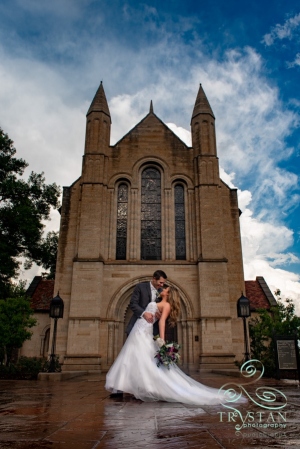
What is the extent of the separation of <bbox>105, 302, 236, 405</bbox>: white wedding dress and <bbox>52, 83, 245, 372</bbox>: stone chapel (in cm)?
1171

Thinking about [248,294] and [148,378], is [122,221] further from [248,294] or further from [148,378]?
[148,378]

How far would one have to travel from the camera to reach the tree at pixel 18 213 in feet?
68.8

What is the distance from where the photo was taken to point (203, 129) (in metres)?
21.2

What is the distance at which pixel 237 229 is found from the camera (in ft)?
65.6

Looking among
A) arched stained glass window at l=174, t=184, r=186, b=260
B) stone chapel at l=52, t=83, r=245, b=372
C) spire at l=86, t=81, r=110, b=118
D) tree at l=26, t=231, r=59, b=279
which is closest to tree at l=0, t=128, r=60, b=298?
tree at l=26, t=231, r=59, b=279

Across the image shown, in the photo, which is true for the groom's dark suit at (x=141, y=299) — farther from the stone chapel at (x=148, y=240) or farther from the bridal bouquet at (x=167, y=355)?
the stone chapel at (x=148, y=240)

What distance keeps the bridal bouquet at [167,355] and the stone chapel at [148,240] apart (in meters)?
11.9

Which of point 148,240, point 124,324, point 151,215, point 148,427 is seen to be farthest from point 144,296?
point 151,215

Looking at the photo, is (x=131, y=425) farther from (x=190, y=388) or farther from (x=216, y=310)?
(x=216, y=310)

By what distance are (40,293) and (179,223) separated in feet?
36.5

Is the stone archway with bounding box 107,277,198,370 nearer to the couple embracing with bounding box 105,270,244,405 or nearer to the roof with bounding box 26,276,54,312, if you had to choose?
the roof with bounding box 26,276,54,312

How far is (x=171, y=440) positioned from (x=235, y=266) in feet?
55.7

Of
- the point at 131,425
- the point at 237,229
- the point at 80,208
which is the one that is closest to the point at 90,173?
the point at 80,208

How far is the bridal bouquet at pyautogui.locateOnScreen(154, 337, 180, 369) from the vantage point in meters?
5.53
